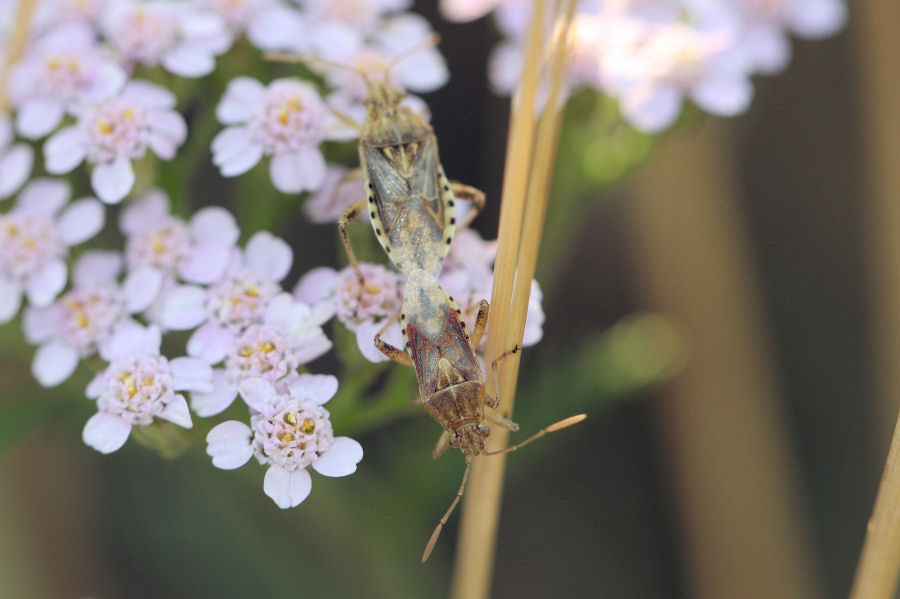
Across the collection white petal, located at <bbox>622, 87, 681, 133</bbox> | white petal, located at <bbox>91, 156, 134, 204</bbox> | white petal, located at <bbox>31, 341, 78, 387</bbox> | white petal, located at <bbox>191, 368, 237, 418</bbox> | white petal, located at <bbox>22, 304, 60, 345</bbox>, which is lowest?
white petal, located at <bbox>31, 341, 78, 387</bbox>

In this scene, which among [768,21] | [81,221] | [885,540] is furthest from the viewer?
[768,21]

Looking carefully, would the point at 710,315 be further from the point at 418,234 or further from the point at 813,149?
the point at 418,234

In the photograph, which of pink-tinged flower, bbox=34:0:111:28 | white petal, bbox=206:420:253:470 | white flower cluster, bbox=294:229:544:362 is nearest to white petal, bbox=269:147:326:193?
white flower cluster, bbox=294:229:544:362

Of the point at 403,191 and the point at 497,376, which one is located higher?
the point at 403,191

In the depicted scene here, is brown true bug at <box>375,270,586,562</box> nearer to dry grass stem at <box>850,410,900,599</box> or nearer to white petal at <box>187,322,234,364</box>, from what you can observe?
white petal at <box>187,322,234,364</box>

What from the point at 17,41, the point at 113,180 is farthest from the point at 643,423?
the point at 17,41

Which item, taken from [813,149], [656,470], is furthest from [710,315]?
[813,149]

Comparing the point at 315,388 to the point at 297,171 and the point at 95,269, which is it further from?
the point at 95,269

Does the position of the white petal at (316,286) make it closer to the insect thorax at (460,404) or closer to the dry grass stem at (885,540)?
the insect thorax at (460,404)
